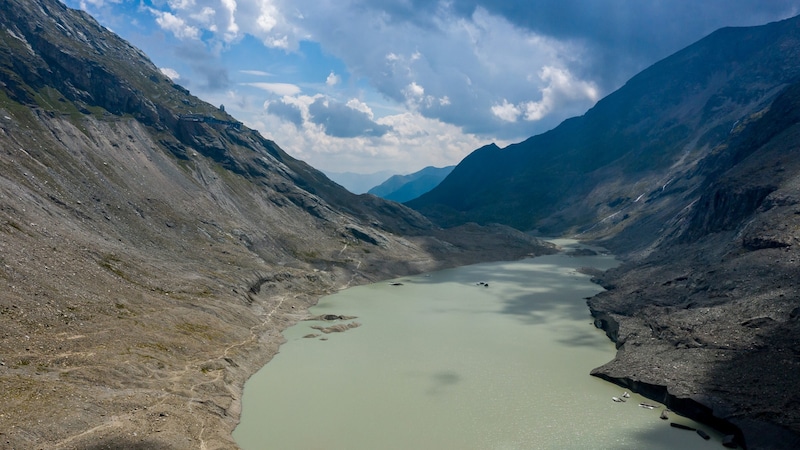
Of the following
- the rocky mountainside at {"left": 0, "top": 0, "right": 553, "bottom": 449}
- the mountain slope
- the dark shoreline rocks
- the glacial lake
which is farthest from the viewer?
the mountain slope

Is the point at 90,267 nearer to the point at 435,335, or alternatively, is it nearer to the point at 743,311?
the point at 435,335

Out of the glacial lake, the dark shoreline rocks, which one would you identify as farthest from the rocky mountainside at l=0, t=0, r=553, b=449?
the dark shoreline rocks

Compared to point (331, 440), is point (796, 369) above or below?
above

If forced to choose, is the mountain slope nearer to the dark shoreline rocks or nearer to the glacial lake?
the dark shoreline rocks

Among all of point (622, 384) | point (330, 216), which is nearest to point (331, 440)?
point (622, 384)

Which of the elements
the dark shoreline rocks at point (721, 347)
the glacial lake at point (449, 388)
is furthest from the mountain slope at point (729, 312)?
the glacial lake at point (449, 388)

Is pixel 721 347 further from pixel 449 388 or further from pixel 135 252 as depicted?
pixel 135 252

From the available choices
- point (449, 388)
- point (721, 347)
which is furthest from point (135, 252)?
point (721, 347)
